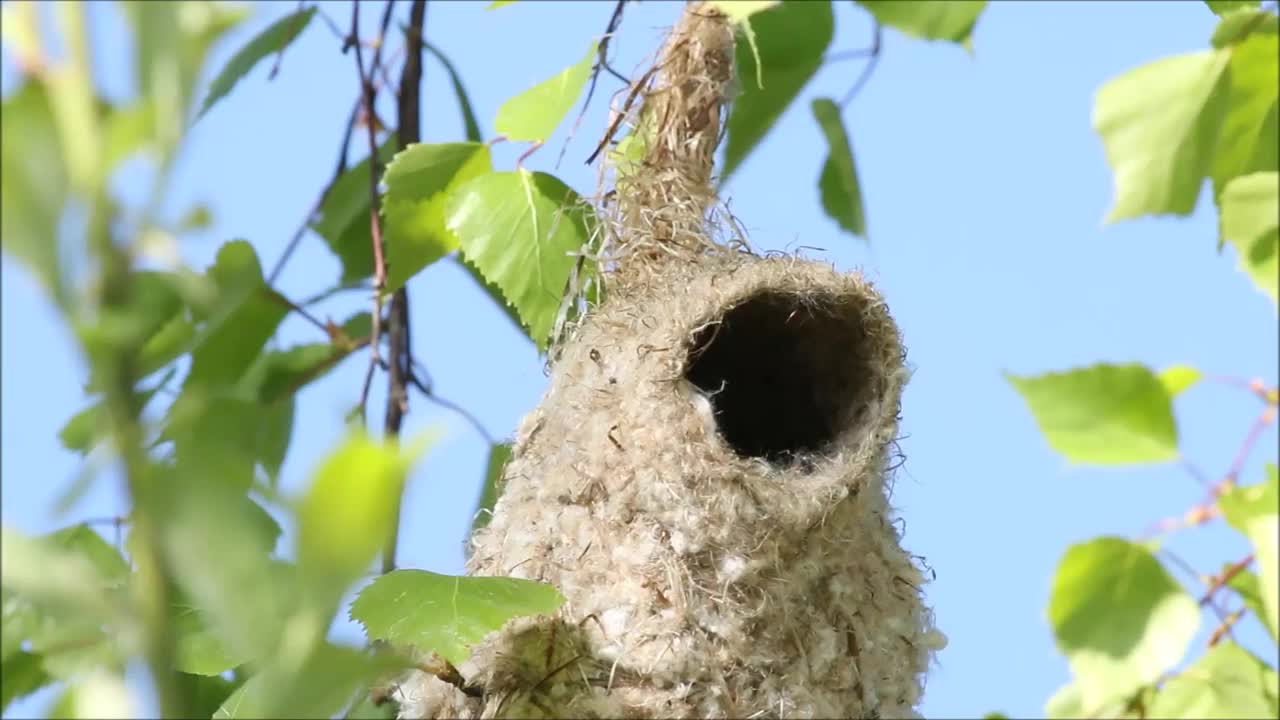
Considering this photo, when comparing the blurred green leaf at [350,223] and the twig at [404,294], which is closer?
the twig at [404,294]

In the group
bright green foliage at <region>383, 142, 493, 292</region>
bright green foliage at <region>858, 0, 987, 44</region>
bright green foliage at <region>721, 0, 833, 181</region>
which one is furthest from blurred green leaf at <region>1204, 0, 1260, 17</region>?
bright green foliage at <region>383, 142, 493, 292</region>

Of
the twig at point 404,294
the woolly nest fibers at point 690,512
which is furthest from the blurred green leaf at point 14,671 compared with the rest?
the twig at point 404,294

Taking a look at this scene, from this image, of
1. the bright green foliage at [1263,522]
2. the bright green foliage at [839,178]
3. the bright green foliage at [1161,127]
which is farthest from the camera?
the bright green foliage at [839,178]

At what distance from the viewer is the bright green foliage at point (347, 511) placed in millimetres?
332

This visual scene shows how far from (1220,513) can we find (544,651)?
0.58m

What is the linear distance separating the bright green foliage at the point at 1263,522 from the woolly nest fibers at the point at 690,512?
531 millimetres

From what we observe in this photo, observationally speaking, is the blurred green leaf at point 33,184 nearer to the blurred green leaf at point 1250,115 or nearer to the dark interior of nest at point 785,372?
the blurred green leaf at point 1250,115

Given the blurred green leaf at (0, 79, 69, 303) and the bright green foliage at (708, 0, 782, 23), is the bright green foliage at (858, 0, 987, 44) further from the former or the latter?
the blurred green leaf at (0, 79, 69, 303)

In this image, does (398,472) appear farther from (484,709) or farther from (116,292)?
(484,709)

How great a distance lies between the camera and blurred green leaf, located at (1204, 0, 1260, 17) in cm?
92

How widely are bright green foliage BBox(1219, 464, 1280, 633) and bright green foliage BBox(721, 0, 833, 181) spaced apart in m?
0.75

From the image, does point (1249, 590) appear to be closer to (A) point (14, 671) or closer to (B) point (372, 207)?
(A) point (14, 671)

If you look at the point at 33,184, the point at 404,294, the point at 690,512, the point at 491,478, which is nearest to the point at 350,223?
the point at 404,294

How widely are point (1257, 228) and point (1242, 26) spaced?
14cm
